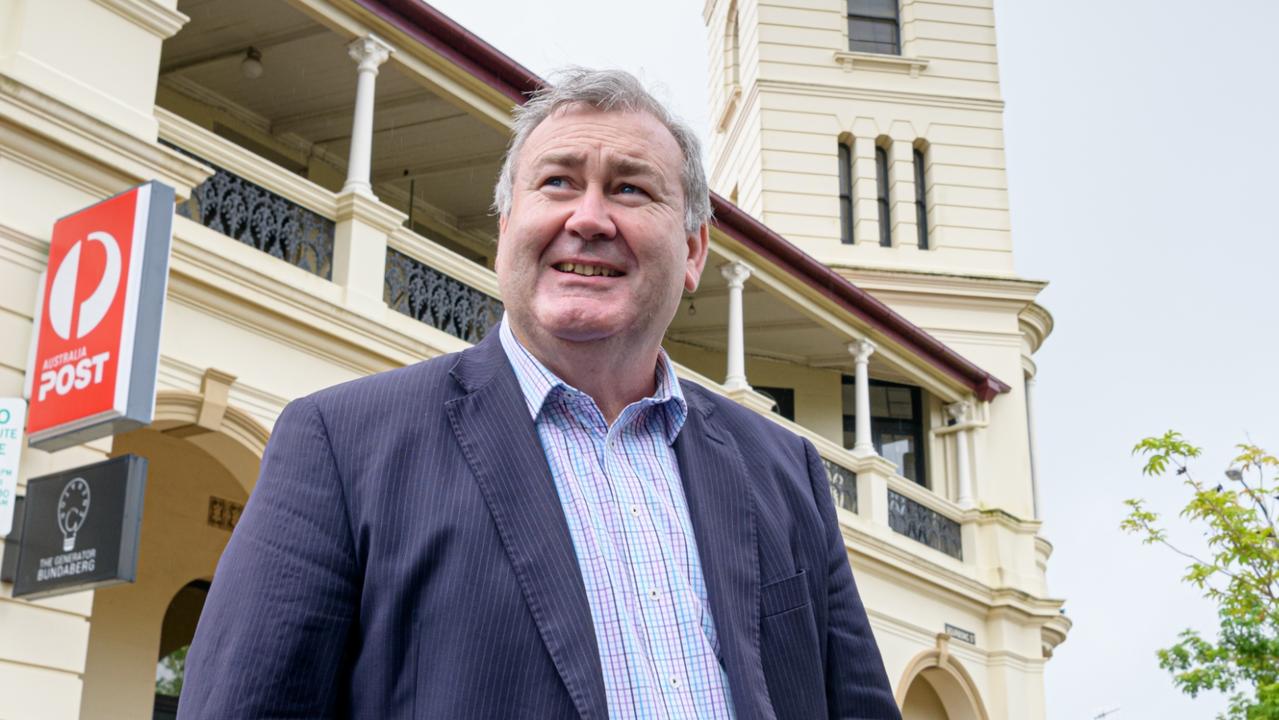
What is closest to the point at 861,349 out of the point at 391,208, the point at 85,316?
the point at 391,208

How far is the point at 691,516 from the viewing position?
227cm

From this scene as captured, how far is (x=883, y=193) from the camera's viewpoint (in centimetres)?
2272

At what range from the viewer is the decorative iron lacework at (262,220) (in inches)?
389

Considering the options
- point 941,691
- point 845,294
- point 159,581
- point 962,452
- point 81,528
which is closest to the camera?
point 81,528

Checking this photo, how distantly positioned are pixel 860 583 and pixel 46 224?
11.1 metres

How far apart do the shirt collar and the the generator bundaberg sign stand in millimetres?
5387

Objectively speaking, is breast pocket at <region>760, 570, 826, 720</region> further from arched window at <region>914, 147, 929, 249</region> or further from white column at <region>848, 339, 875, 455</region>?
arched window at <region>914, 147, 929, 249</region>

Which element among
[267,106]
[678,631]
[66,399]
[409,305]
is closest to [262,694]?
[678,631]

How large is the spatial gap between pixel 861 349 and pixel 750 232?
Result: 289cm

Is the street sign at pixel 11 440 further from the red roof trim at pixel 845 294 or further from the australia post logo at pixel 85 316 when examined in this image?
the red roof trim at pixel 845 294

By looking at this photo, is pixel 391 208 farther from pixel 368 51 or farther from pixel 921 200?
pixel 921 200

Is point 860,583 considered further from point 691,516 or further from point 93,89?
point 691,516

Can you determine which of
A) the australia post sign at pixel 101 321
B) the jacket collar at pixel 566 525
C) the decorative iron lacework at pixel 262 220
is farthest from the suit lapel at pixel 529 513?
the decorative iron lacework at pixel 262 220

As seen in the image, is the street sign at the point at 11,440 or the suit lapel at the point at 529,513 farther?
the street sign at the point at 11,440
